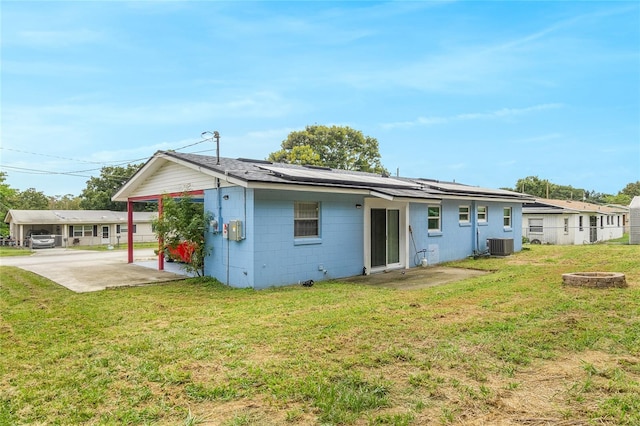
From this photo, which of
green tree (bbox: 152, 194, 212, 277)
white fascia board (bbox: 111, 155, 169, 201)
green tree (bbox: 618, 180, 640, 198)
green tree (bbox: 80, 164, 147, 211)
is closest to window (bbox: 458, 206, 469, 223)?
green tree (bbox: 152, 194, 212, 277)

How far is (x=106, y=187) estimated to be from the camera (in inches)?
1860

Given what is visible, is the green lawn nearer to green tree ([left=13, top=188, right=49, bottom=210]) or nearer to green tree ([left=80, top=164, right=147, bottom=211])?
green tree ([left=80, top=164, right=147, bottom=211])

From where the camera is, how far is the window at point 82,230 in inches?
1325

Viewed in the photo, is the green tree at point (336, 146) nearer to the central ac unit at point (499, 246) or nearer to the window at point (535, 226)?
the window at point (535, 226)

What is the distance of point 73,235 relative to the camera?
33.6 metres

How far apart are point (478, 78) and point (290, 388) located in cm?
1650

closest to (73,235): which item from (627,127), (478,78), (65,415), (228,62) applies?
(228,62)

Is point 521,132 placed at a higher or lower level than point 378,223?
higher

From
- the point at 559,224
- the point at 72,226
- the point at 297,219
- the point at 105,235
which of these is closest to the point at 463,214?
the point at 297,219

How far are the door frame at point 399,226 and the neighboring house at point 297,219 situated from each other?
0.11ft

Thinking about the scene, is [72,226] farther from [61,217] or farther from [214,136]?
[214,136]

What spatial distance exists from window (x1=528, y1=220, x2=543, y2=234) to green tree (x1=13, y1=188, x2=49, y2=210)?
180ft

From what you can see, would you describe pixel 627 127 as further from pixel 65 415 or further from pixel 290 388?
pixel 65 415

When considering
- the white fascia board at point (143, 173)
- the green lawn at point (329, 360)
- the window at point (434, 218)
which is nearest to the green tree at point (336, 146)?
the white fascia board at point (143, 173)
